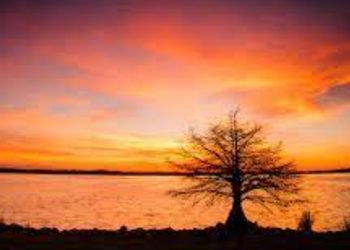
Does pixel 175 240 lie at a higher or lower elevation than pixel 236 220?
lower

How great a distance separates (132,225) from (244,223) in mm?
21236

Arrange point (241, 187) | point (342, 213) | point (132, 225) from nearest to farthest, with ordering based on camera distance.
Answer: point (241, 187)
point (132, 225)
point (342, 213)

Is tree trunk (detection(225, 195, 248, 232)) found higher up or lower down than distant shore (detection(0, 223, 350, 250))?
higher up

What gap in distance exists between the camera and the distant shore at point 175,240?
90.9 ft

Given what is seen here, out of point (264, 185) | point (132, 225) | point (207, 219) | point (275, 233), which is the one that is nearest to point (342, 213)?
point (207, 219)

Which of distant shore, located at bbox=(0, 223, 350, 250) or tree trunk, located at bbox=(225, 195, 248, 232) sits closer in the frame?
distant shore, located at bbox=(0, 223, 350, 250)

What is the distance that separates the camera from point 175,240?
1180 inches

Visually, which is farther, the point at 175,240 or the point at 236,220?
the point at 236,220

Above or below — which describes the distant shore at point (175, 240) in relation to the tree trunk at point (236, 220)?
below

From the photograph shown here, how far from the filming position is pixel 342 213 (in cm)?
6228

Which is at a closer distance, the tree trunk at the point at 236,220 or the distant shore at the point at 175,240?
the distant shore at the point at 175,240

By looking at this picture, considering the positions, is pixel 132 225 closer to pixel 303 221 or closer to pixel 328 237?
pixel 303 221

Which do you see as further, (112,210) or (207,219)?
(112,210)

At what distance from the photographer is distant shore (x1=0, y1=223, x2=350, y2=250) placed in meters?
27.7
